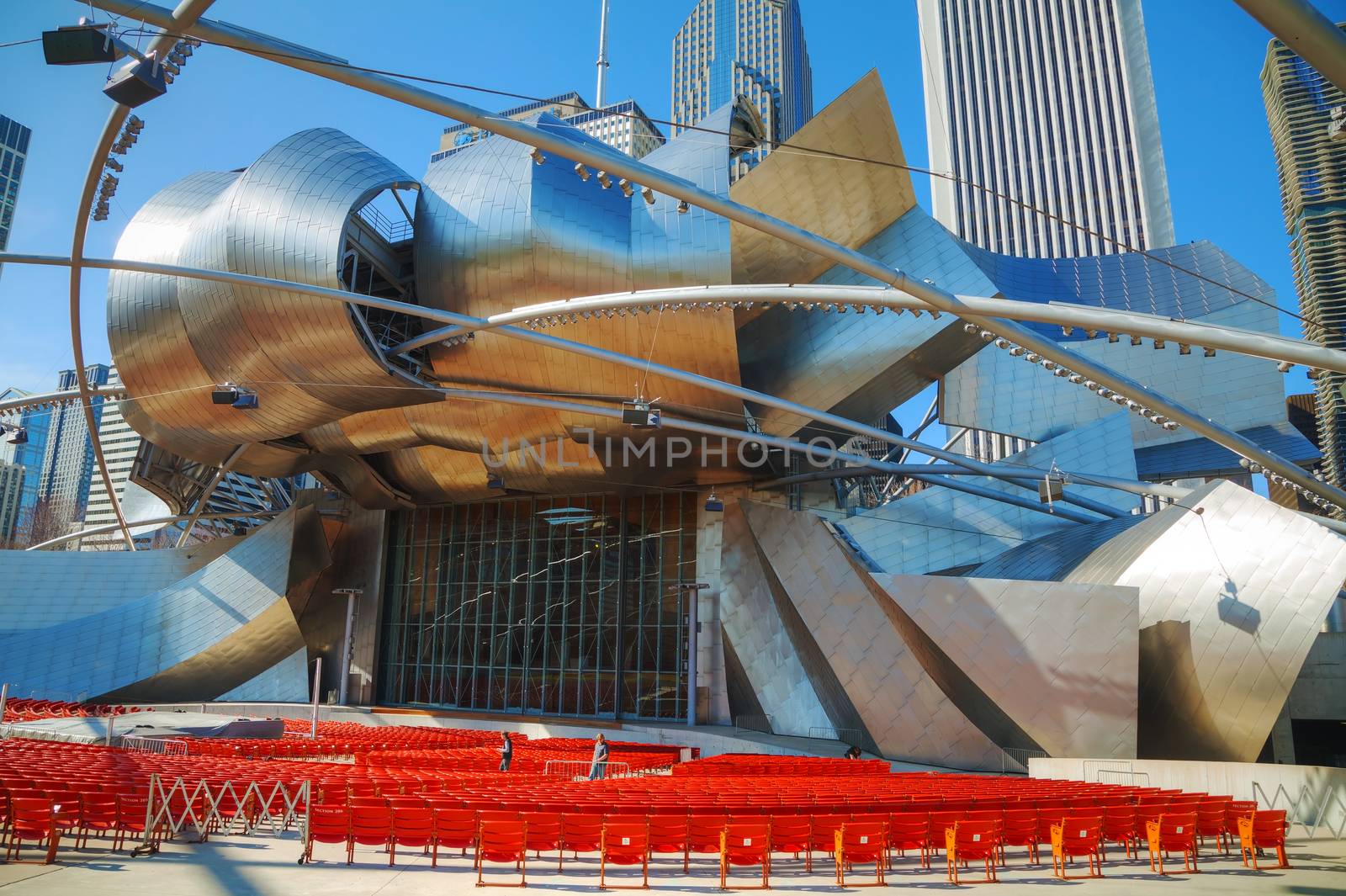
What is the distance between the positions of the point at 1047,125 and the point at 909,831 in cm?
10659

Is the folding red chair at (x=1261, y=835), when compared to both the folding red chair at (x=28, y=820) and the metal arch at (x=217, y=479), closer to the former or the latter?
the folding red chair at (x=28, y=820)

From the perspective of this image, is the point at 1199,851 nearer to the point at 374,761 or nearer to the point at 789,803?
the point at 789,803

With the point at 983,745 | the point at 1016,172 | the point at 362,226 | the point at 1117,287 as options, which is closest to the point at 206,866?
the point at 983,745

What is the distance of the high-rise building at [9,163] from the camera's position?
28047mm

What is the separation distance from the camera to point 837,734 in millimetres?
27656

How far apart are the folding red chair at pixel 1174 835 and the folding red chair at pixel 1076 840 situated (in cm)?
68

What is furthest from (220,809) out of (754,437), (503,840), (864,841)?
(754,437)

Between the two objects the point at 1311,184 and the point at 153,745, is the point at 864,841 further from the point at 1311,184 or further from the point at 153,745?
the point at 1311,184

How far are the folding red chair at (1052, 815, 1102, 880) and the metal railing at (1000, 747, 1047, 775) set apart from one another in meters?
10.9

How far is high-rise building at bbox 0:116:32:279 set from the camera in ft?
92.0

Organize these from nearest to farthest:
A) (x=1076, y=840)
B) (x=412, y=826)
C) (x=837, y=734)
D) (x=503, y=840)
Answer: (x=503, y=840)
(x=412, y=826)
(x=1076, y=840)
(x=837, y=734)

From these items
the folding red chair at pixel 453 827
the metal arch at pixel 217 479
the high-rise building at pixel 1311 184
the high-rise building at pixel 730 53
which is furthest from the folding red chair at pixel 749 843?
the high-rise building at pixel 730 53

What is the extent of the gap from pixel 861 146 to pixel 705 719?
1980 centimetres

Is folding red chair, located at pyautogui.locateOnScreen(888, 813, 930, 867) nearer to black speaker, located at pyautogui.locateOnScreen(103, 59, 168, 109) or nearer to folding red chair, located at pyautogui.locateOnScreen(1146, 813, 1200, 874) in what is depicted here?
folding red chair, located at pyautogui.locateOnScreen(1146, 813, 1200, 874)
